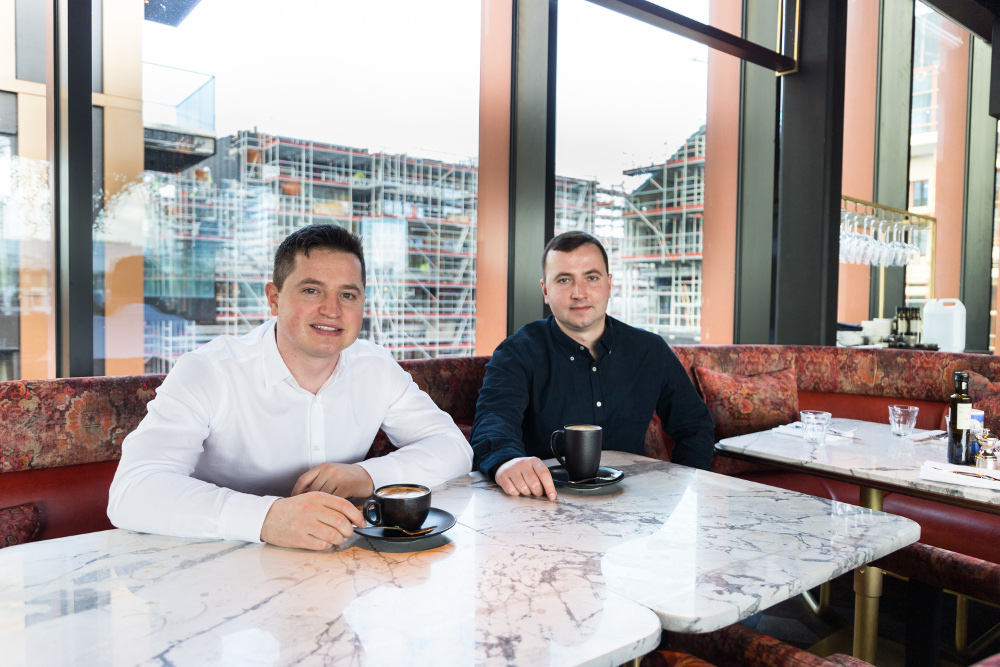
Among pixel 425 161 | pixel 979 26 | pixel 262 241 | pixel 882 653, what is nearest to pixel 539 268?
pixel 425 161

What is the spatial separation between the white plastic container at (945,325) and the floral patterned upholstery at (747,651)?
12.4 ft

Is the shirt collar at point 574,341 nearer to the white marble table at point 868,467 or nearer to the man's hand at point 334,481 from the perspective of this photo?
the white marble table at point 868,467

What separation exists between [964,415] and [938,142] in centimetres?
558

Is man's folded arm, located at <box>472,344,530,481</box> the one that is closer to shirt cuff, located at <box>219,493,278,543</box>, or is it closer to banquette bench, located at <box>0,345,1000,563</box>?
banquette bench, located at <box>0,345,1000,563</box>

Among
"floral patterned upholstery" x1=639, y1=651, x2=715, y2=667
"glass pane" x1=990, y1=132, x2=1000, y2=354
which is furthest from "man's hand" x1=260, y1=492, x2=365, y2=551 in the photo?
"glass pane" x1=990, y1=132, x2=1000, y2=354

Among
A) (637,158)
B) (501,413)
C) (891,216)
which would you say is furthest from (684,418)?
(891,216)

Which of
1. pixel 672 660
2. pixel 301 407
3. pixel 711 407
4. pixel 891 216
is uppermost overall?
pixel 891 216

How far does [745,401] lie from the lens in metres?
→ 3.05

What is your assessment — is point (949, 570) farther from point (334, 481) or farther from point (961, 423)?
point (334, 481)

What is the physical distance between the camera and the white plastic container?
412 cm

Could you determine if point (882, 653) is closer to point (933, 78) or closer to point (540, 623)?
point (540, 623)

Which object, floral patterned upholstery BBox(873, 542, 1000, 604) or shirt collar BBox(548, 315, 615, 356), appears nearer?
floral patterned upholstery BBox(873, 542, 1000, 604)

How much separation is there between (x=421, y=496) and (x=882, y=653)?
2022 mm

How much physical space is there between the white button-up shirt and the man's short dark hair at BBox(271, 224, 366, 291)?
146 millimetres
